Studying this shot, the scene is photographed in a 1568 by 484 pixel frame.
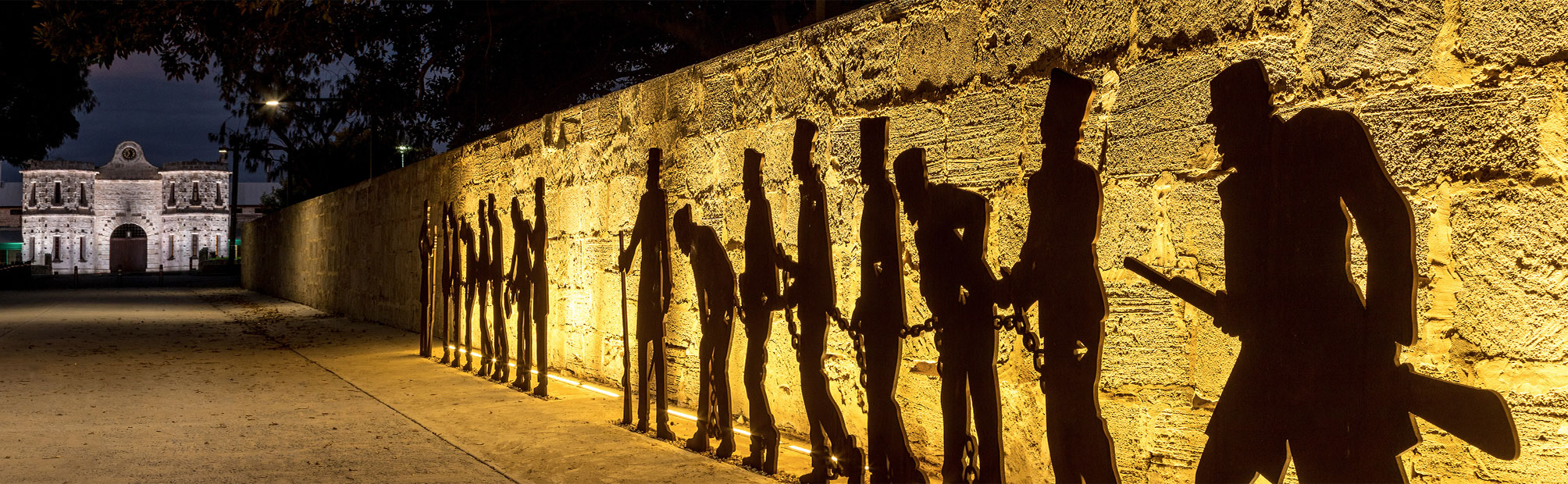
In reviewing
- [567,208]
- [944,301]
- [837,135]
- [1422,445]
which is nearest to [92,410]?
[567,208]

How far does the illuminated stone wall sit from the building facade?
222 feet

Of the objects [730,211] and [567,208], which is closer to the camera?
[730,211]

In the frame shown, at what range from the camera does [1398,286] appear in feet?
7.19

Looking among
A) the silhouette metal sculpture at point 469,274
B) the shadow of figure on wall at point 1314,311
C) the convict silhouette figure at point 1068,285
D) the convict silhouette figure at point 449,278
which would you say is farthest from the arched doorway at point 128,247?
the shadow of figure on wall at point 1314,311

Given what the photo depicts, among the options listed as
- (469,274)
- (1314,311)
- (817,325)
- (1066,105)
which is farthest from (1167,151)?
(469,274)

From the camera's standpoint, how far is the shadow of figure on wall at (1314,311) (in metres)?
2.18

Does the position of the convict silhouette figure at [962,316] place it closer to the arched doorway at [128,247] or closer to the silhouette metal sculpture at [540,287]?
the silhouette metal sculpture at [540,287]

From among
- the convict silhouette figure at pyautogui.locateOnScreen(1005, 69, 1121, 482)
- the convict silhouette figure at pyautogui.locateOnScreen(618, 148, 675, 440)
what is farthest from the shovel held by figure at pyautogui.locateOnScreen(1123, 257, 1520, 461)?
the convict silhouette figure at pyautogui.locateOnScreen(618, 148, 675, 440)

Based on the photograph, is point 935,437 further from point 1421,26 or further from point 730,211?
point 1421,26

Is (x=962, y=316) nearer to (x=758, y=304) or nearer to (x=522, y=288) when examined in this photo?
(x=758, y=304)

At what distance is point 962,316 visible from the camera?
10.4ft

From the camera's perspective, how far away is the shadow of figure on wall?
218 centimetres

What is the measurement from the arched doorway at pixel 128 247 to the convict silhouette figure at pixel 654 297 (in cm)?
6925

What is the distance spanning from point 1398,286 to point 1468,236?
0.31m
